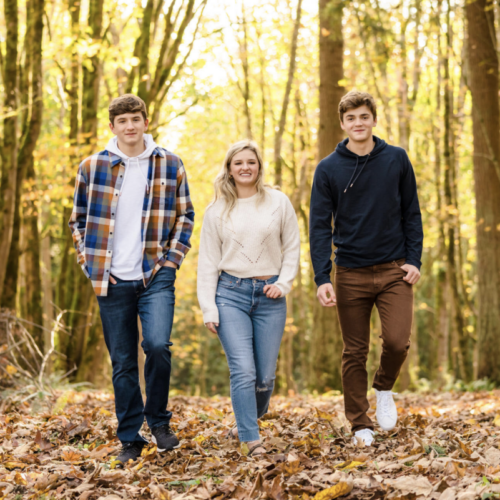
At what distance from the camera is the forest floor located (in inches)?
132

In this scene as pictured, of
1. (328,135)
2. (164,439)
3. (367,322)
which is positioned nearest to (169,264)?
(164,439)

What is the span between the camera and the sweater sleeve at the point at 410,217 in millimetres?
4590

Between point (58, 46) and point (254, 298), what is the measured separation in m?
8.33

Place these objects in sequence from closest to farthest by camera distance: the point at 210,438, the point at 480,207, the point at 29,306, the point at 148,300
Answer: the point at 148,300 < the point at 210,438 < the point at 480,207 < the point at 29,306

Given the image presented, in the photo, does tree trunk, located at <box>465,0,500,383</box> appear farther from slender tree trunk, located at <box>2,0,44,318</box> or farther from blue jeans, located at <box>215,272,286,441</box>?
slender tree trunk, located at <box>2,0,44,318</box>

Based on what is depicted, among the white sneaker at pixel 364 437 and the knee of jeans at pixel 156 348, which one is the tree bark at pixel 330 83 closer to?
the white sneaker at pixel 364 437

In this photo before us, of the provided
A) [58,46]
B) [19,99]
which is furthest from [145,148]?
[58,46]

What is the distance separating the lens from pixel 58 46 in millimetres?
10812

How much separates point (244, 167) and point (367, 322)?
1.54 m

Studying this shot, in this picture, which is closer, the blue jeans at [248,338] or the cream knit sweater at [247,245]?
the blue jeans at [248,338]

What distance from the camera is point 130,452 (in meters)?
4.34

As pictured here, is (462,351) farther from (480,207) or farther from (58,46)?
(58,46)

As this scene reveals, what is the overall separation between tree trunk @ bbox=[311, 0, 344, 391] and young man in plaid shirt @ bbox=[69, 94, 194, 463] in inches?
242

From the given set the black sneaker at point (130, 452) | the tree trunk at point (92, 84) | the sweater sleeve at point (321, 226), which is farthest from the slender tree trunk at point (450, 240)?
the black sneaker at point (130, 452)
